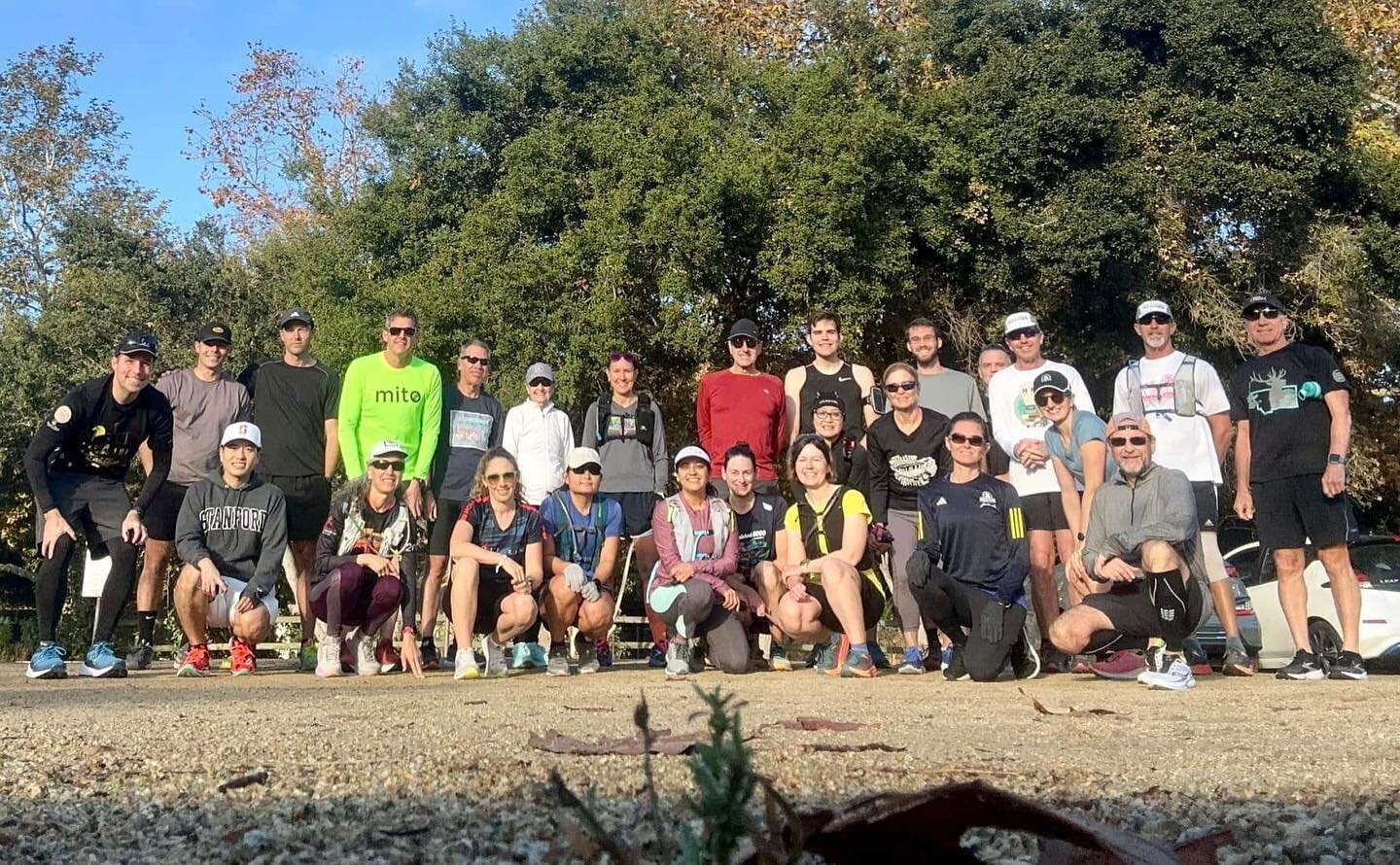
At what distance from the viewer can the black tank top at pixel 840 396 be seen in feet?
29.8

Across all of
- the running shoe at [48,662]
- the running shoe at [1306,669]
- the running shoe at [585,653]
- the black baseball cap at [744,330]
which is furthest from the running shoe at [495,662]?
the running shoe at [1306,669]

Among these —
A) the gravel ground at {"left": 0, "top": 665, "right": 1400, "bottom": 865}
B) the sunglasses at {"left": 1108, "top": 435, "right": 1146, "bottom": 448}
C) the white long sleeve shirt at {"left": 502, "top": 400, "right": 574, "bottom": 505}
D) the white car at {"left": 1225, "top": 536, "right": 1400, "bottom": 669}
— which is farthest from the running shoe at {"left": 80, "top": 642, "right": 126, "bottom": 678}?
the white car at {"left": 1225, "top": 536, "right": 1400, "bottom": 669}

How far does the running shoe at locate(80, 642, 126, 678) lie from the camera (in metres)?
A: 7.78

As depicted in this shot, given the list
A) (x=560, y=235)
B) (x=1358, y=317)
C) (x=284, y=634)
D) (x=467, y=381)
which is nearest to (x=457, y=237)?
(x=560, y=235)

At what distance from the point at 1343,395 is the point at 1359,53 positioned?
1594cm

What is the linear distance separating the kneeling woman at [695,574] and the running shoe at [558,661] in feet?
2.01

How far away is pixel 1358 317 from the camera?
19484 millimetres

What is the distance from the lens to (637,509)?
363 inches

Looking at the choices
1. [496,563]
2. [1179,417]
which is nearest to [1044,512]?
[1179,417]

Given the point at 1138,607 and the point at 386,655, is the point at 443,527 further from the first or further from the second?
the point at 1138,607

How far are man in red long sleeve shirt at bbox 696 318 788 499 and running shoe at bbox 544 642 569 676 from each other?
60.4 inches

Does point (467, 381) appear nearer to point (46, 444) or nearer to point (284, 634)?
point (46, 444)

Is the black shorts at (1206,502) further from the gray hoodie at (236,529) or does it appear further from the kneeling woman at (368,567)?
the gray hoodie at (236,529)

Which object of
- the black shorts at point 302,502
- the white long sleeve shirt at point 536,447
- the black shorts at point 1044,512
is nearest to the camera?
the black shorts at point 1044,512
